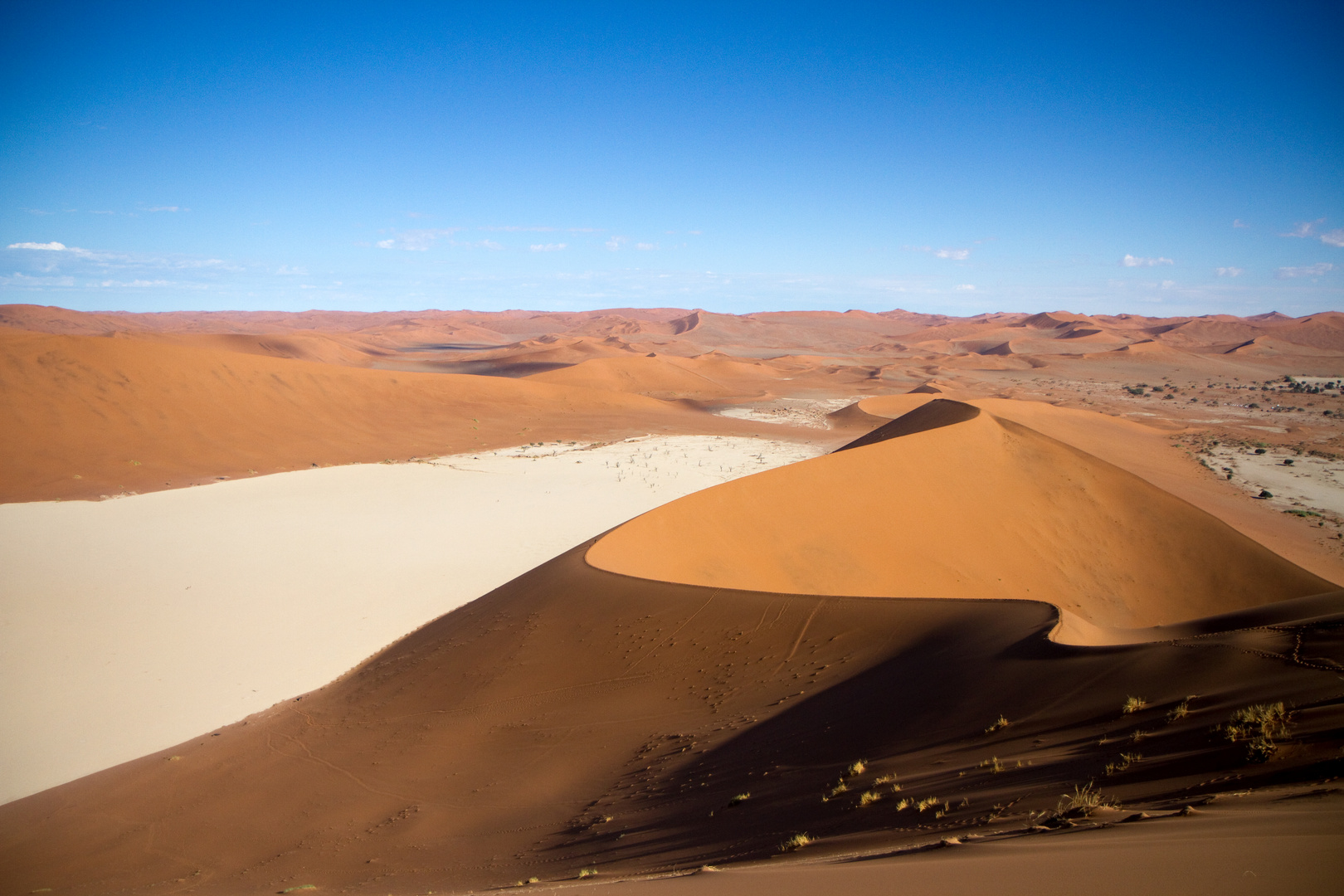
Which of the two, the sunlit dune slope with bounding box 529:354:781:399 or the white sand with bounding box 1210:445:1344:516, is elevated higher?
the sunlit dune slope with bounding box 529:354:781:399

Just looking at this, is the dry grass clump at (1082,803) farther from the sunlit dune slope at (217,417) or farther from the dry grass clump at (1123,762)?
the sunlit dune slope at (217,417)

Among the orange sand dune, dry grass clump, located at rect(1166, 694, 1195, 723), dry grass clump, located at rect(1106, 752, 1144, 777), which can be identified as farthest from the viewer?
the orange sand dune

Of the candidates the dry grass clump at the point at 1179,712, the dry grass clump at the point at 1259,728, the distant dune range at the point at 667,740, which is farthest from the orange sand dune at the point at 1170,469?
the dry grass clump at the point at 1259,728

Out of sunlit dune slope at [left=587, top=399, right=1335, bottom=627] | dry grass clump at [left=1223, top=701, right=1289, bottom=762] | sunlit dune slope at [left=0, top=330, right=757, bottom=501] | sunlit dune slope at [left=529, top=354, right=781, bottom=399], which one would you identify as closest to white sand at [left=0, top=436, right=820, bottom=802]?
sunlit dune slope at [left=0, top=330, right=757, bottom=501]

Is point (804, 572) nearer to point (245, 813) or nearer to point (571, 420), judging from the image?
point (245, 813)

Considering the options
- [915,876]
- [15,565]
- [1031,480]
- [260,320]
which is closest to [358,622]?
[15,565]

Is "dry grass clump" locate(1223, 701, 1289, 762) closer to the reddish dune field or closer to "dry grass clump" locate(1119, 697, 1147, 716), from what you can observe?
the reddish dune field
